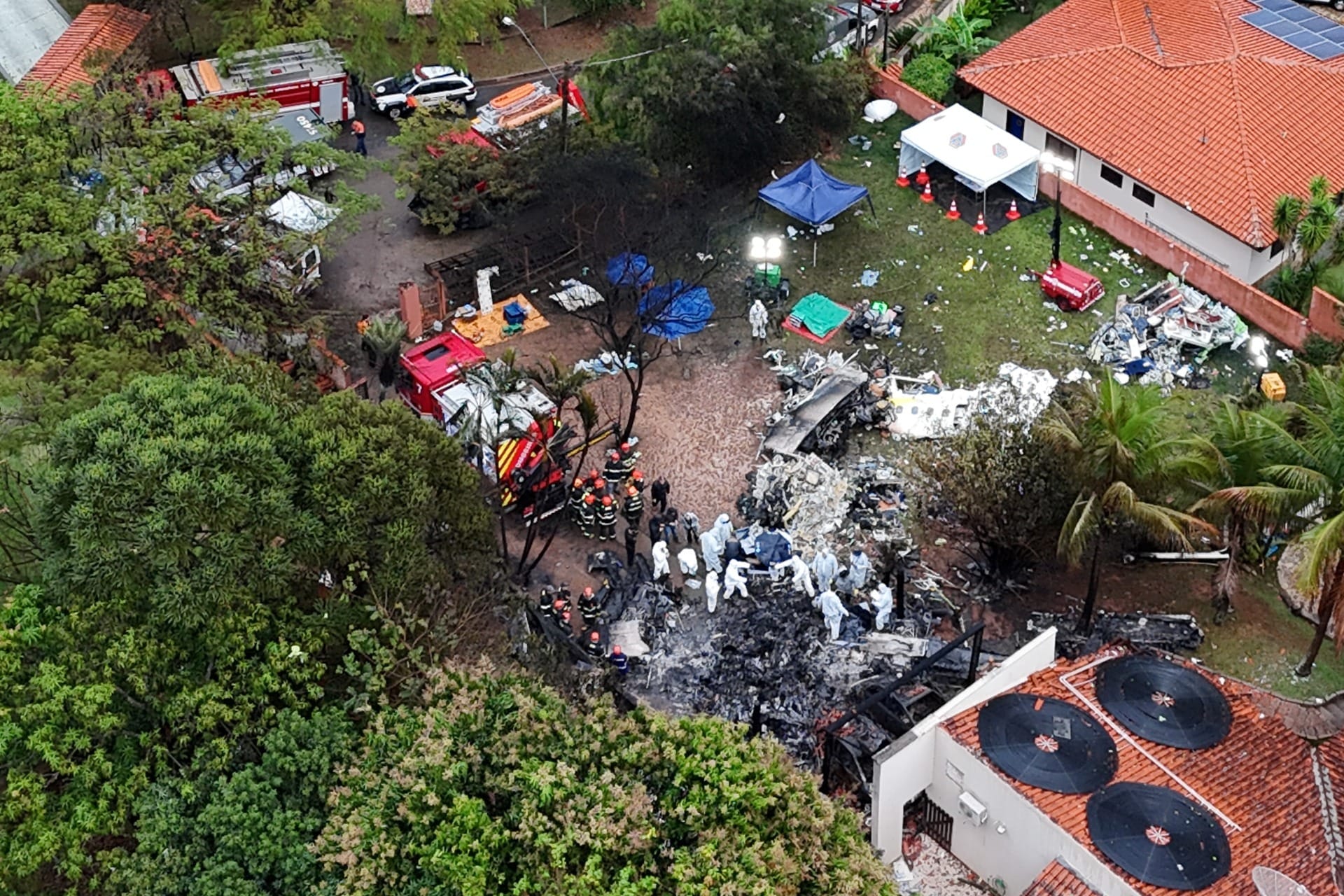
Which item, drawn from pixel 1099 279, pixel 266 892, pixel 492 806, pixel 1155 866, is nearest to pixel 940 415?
pixel 1099 279

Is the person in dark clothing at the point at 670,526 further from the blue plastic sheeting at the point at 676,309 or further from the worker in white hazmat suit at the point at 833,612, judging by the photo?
the blue plastic sheeting at the point at 676,309

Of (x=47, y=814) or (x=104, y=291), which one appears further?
(x=104, y=291)

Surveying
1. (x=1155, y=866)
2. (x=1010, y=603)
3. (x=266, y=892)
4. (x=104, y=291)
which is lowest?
(x=1010, y=603)

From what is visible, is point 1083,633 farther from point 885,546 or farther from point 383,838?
point 383,838

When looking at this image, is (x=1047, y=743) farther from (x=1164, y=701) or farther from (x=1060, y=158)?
(x=1060, y=158)

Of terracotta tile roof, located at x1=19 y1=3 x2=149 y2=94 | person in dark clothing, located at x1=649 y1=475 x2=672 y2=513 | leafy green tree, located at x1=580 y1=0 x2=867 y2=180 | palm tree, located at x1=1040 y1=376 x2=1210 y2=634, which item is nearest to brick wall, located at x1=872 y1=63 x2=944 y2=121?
leafy green tree, located at x1=580 y1=0 x2=867 y2=180

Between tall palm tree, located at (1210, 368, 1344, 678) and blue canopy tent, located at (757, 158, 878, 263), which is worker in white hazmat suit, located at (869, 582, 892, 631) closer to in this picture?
tall palm tree, located at (1210, 368, 1344, 678)
